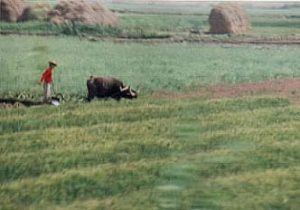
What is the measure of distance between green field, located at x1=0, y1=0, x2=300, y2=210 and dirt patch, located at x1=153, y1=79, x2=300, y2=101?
1.0 inches

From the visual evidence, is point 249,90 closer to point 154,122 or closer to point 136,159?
point 154,122

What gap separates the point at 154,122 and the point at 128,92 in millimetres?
2192

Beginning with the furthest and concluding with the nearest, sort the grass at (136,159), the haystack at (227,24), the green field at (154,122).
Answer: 1. the haystack at (227,24)
2. the grass at (136,159)
3. the green field at (154,122)

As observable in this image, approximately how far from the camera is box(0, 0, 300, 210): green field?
218cm

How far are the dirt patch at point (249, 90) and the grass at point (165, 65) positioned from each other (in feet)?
0.25

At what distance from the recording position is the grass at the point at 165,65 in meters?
6.58

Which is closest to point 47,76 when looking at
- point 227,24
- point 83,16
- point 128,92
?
point 83,16

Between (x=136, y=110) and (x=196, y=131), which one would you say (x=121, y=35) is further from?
(x=196, y=131)

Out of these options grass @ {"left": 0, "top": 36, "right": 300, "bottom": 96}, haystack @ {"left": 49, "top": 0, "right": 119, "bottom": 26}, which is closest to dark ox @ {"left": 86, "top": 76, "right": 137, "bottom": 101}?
grass @ {"left": 0, "top": 36, "right": 300, "bottom": 96}

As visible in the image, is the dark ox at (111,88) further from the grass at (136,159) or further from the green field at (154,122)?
the grass at (136,159)

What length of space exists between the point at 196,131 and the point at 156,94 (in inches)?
199

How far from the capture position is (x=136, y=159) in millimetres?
4312

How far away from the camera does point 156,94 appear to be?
695 centimetres

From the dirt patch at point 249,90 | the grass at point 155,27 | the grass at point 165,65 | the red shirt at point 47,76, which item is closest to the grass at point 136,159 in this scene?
the dirt patch at point 249,90
